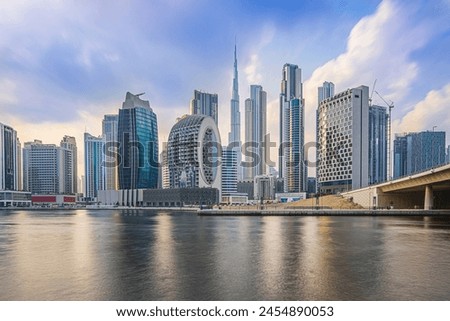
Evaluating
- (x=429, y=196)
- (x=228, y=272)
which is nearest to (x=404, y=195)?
(x=429, y=196)

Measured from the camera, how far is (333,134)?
611ft

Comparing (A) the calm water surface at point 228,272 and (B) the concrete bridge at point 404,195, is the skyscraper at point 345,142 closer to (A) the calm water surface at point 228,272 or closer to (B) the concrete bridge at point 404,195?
(B) the concrete bridge at point 404,195

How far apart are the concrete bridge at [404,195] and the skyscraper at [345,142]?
70.4 meters

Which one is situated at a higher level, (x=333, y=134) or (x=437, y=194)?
(x=333, y=134)

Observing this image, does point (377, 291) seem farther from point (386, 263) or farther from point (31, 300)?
point (31, 300)

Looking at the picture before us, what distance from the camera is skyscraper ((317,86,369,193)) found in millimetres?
169875

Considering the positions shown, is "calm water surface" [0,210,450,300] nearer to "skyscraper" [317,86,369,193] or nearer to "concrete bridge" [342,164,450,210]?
"concrete bridge" [342,164,450,210]

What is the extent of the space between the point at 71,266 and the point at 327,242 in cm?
2459

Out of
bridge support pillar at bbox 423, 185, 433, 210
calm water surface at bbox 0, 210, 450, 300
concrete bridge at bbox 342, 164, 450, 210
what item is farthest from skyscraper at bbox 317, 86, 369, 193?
calm water surface at bbox 0, 210, 450, 300

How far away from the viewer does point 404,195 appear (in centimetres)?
9712

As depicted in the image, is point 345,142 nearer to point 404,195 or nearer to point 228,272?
point 404,195

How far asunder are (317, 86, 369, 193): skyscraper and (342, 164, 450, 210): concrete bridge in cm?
7035
